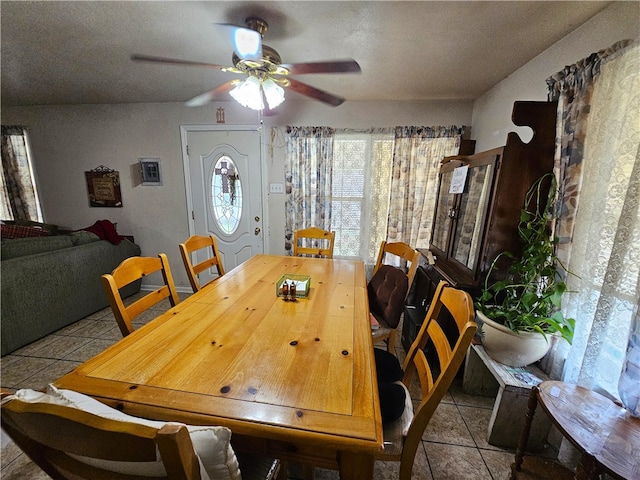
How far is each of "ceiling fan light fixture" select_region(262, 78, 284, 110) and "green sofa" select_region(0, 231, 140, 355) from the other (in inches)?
95.4

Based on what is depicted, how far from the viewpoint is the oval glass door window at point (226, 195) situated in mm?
3075

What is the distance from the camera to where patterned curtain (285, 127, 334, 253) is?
2.80 meters

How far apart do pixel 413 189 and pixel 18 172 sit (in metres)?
5.06

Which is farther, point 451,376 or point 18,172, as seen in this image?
point 18,172

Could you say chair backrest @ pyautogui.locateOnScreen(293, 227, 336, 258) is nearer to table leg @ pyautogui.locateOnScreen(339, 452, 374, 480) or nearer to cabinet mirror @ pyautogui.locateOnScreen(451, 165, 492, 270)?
cabinet mirror @ pyautogui.locateOnScreen(451, 165, 492, 270)

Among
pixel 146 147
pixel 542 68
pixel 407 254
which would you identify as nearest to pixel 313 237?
pixel 407 254

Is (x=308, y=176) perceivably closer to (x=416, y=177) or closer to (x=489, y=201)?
(x=416, y=177)

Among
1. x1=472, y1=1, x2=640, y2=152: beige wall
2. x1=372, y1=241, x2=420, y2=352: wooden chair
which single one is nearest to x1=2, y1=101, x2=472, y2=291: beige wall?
x1=472, y1=1, x2=640, y2=152: beige wall

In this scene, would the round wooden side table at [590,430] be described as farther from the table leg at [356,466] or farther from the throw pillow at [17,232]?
the throw pillow at [17,232]

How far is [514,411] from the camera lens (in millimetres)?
1300

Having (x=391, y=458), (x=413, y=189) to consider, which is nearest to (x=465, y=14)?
(x=413, y=189)

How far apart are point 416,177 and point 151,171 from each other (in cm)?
325

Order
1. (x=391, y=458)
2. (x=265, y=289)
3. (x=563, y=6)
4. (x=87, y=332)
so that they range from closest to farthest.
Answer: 1. (x=391, y=458)
2. (x=563, y=6)
3. (x=265, y=289)
4. (x=87, y=332)

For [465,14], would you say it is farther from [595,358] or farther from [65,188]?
[65,188]
